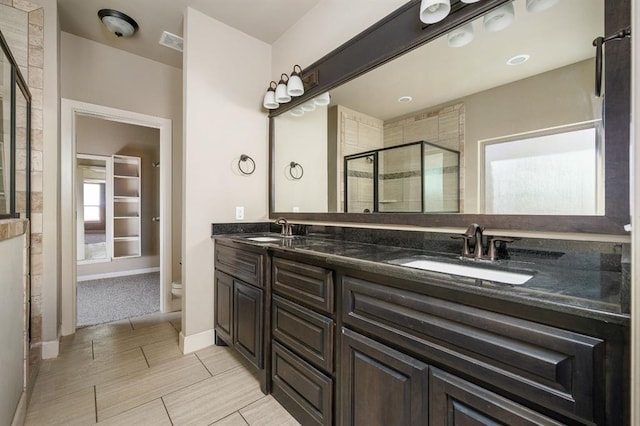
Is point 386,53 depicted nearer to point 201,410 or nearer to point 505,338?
point 505,338

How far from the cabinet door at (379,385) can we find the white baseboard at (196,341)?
152 centimetres

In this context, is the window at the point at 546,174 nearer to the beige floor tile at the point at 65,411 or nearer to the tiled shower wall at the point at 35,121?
the beige floor tile at the point at 65,411

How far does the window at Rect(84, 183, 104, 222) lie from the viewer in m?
4.52

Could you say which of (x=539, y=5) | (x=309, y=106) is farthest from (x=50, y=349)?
(x=539, y=5)

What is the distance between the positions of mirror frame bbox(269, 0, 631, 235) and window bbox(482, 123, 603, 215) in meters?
0.04

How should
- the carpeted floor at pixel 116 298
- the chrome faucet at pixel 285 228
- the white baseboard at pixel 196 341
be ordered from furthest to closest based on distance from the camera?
the carpeted floor at pixel 116 298
the chrome faucet at pixel 285 228
the white baseboard at pixel 196 341

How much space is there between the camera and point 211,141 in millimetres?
2289

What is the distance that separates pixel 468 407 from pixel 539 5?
4.85 feet

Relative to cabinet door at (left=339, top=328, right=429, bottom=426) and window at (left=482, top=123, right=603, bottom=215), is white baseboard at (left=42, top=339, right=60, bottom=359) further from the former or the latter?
window at (left=482, top=123, right=603, bottom=215)

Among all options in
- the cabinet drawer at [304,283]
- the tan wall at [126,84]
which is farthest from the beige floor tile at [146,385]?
the tan wall at [126,84]

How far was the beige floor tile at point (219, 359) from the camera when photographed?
1.96 m

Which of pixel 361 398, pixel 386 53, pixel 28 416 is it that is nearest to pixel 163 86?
pixel 386 53

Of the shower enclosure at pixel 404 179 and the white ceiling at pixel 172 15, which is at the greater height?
the white ceiling at pixel 172 15

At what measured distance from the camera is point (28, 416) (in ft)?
4.83
